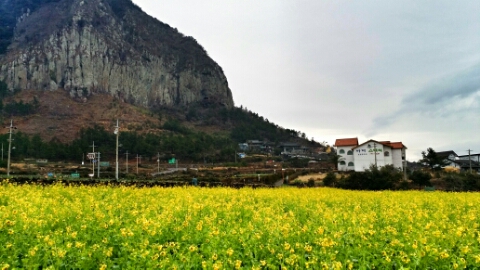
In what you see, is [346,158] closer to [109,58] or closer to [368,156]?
[368,156]

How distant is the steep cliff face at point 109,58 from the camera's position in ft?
380

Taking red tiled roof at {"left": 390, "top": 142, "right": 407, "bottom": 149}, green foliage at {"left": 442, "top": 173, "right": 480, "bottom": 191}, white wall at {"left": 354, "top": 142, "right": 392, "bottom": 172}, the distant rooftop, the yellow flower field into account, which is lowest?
green foliage at {"left": 442, "top": 173, "right": 480, "bottom": 191}

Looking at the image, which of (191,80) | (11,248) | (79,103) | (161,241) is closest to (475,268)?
(161,241)

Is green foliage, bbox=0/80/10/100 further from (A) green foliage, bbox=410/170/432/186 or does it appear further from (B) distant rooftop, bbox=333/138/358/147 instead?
(A) green foliage, bbox=410/170/432/186

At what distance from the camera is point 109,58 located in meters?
131

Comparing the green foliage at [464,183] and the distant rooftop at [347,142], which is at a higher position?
the distant rooftop at [347,142]

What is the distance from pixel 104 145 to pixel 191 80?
88570 millimetres

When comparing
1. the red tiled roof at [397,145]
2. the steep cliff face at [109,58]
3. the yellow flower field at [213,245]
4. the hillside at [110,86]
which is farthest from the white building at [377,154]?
the steep cliff face at [109,58]

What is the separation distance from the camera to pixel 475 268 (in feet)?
13.2

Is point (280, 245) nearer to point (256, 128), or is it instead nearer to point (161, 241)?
point (161, 241)

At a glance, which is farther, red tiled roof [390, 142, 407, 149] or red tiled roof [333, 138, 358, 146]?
red tiled roof [333, 138, 358, 146]

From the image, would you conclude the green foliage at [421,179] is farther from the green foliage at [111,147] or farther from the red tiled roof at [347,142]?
the green foliage at [111,147]

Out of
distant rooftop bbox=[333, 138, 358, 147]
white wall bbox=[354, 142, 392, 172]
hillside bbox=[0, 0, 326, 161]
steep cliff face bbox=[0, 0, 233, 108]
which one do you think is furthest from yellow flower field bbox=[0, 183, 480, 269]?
steep cliff face bbox=[0, 0, 233, 108]

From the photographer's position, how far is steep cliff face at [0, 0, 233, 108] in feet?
380
